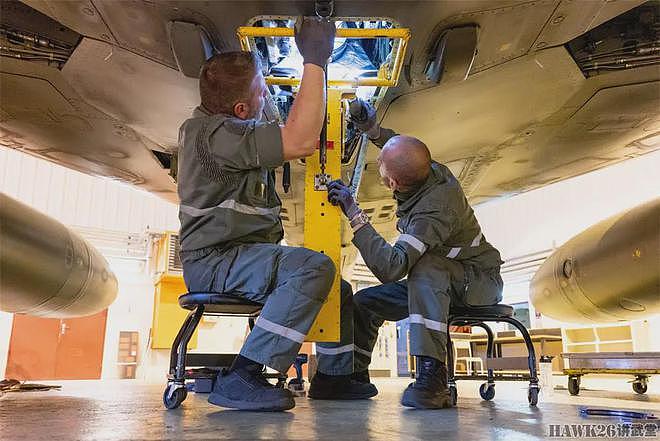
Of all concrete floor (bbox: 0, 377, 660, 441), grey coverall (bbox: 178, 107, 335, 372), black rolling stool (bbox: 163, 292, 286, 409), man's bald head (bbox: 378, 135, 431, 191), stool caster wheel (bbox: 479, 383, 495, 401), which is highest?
man's bald head (bbox: 378, 135, 431, 191)

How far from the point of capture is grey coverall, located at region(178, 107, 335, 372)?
5.12 feet

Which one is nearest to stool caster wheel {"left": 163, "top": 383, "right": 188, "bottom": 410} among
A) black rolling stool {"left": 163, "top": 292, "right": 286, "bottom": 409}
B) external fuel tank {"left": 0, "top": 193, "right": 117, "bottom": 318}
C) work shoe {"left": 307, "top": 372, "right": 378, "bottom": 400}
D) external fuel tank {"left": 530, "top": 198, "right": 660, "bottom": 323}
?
black rolling stool {"left": 163, "top": 292, "right": 286, "bottom": 409}

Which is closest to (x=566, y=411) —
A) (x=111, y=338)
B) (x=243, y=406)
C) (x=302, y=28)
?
(x=243, y=406)

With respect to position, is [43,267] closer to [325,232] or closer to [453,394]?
[325,232]

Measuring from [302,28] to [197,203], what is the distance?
71 cm

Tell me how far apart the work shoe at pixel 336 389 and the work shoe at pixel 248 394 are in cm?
68

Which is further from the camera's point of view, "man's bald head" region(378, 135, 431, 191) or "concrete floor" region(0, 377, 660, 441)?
"man's bald head" region(378, 135, 431, 191)

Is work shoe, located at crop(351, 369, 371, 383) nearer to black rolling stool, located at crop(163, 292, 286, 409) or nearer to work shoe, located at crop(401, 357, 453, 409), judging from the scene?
work shoe, located at crop(401, 357, 453, 409)

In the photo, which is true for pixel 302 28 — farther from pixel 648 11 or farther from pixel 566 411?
pixel 566 411

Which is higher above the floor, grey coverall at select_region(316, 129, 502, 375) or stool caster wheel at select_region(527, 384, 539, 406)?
grey coverall at select_region(316, 129, 502, 375)

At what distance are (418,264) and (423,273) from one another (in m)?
0.05

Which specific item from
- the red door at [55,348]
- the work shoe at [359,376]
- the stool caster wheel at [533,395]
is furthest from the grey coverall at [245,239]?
the red door at [55,348]

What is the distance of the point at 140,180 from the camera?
141 inches

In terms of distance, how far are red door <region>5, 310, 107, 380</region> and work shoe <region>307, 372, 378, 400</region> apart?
256 inches
